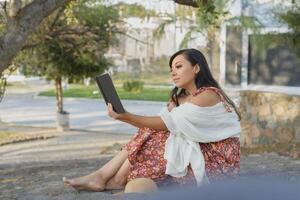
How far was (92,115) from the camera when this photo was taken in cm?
2166

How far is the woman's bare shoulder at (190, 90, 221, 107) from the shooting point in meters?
4.51

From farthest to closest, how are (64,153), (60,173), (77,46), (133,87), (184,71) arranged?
(133,87)
(77,46)
(64,153)
(60,173)
(184,71)

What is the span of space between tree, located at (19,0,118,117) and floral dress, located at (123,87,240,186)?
9.21 meters

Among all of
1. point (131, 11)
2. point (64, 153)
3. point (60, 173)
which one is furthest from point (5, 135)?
point (60, 173)

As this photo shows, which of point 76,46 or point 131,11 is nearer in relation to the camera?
point 76,46

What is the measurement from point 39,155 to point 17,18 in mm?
6812

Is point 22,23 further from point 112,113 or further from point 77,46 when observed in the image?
point 77,46

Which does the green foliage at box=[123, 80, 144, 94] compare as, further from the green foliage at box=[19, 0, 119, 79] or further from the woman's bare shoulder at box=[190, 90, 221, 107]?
the woman's bare shoulder at box=[190, 90, 221, 107]

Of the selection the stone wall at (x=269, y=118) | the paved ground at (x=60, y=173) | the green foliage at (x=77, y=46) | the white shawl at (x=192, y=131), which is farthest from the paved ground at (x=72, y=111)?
the white shawl at (x=192, y=131)

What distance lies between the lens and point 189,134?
450 centimetres

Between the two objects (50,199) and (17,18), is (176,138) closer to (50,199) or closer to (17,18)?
(50,199)

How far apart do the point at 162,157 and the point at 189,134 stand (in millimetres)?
326

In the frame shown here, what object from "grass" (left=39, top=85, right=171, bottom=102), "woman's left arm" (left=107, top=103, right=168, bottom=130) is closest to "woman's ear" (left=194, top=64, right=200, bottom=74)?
"woman's left arm" (left=107, top=103, right=168, bottom=130)

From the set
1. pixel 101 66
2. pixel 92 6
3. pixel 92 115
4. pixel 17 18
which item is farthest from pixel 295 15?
pixel 92 115
